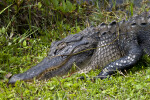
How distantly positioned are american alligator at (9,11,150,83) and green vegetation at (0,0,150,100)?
164mm

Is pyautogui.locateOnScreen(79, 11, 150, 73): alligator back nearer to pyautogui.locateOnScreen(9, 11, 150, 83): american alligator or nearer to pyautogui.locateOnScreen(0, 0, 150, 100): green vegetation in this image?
pyautogui.locateOnScreen(9, 11, 150, 83): american alligator

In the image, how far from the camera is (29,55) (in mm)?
4781

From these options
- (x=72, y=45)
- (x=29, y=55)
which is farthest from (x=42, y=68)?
(x=29, y=55)

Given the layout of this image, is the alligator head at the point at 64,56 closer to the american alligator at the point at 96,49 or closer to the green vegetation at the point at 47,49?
the american alligator at the point at 96,49

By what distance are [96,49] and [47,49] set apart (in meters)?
1.51

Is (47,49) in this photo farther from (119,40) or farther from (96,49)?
(119,40)

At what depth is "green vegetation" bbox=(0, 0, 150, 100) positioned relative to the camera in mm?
2725

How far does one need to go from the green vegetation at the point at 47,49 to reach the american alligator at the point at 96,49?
0.16 metres

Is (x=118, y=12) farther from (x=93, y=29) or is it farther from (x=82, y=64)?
(x=82, y=64)

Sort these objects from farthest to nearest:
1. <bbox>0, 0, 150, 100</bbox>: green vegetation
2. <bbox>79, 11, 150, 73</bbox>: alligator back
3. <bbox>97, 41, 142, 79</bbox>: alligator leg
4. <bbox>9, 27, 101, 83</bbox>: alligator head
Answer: <bbox>79, 11, 150, 73</bbox>: alligator back < <bbox>9, 27, 101, 83</bbox>: alligator head < <bbox>97, 41, 142, 79</bbox>: alligator leg < <bbox>0, 0, 150, 100</bbox>: green vegetation

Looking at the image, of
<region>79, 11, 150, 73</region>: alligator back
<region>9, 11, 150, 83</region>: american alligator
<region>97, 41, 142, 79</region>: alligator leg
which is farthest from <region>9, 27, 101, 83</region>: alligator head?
<region>97, 41, 142, 79</region>: alligator leg

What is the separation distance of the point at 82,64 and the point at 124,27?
0.93 meters

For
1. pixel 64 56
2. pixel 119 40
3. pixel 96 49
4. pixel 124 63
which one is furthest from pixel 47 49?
pixel 124 63

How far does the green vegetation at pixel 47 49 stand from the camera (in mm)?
2725
